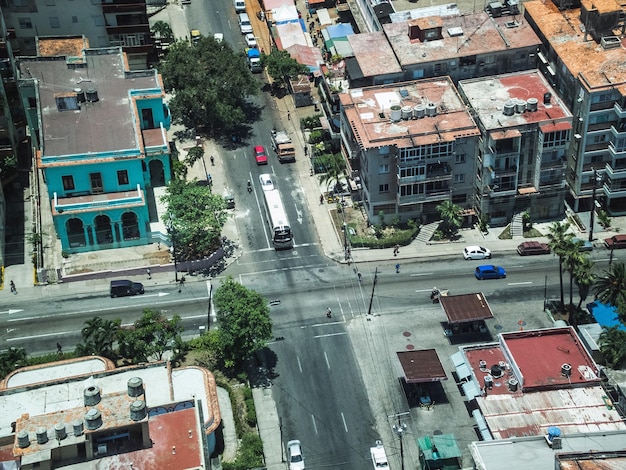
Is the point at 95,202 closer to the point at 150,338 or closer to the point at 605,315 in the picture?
the point at 150,338

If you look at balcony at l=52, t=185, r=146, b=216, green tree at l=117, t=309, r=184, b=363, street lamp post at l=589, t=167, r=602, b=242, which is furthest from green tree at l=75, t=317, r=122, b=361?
street lamp post at l=589, t=167, r=602, b=242

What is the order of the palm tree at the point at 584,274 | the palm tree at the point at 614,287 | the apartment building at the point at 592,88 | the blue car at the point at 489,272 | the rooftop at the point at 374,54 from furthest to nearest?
the rooftop at the point at 374,54, the apartment building at the point at 592,88, the blue car at the point at 489,272, the palm tree at the point at 584,274, the palm tree at the point at 614,287

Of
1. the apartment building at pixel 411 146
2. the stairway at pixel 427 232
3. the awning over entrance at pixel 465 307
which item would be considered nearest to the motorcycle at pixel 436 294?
the awning over entrance at pixel 465 307

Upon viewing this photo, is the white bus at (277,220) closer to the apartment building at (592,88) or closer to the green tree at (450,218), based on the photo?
the green tree at (450,218)

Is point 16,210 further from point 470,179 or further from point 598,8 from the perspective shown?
point 598,8

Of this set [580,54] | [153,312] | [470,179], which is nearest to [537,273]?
[470,179]

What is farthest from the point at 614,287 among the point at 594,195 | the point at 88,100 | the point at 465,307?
the point at 88,100
